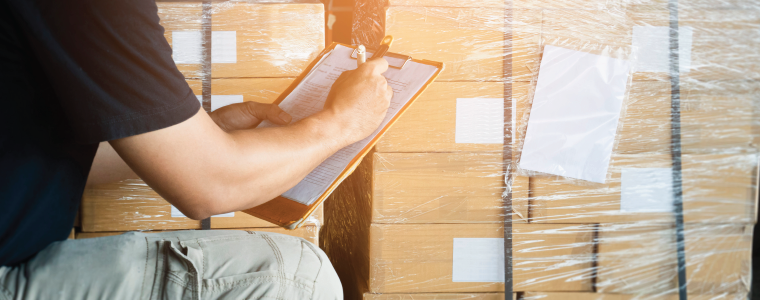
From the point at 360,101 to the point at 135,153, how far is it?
14.6 inches

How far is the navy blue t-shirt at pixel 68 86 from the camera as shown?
500 mm

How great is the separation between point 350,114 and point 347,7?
945 millimetres

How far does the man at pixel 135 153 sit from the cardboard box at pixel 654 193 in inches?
23.3

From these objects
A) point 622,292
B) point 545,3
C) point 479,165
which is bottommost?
point 622,292

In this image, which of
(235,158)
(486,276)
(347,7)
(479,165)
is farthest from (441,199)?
(347,7)

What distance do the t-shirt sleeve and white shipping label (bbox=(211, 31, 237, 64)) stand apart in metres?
0.62

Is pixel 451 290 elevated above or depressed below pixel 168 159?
below

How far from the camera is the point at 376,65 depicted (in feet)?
2.90

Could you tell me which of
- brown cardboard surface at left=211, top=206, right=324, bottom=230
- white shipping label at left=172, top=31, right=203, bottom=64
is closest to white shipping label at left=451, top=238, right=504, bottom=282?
brown cardboard surface at left=211, top=206, right=324, bottom=230

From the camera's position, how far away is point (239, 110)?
98cm

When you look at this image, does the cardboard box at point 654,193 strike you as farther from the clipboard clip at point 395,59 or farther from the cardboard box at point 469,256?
the clipboard clip at point 395,59

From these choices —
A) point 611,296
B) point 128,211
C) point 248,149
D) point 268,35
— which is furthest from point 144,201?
point 611,296

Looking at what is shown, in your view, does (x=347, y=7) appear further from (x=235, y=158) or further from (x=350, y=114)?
(x=235, y=158)

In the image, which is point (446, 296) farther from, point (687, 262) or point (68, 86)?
point (68, 86)
